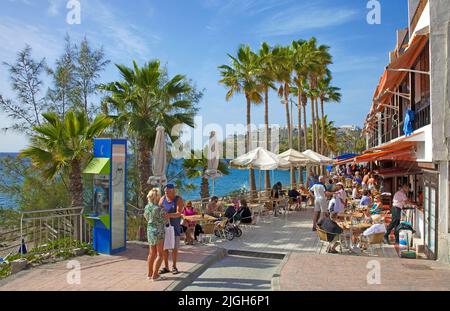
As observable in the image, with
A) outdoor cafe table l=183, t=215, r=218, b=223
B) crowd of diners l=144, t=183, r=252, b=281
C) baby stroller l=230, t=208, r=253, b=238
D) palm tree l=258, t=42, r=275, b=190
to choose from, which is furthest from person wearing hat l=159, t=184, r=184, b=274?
palm tree l=258, t=42, r=275, b=190

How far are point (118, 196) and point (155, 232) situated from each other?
9.60 feet

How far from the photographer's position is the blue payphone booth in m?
9.20

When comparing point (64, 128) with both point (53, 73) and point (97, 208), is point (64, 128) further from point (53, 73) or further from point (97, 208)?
point (53, 73)

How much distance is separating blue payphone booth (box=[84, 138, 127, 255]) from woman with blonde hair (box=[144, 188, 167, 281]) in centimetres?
247

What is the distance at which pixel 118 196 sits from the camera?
9.55m

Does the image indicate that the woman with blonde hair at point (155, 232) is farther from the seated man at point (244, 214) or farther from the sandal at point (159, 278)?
the seated man at point (244, 214)

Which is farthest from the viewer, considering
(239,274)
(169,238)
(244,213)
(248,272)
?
(244,213)

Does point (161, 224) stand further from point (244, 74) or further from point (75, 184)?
point (244, 74)

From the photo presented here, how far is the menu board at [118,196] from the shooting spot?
934cm

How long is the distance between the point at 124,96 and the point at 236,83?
1270cm

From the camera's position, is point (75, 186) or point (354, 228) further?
point (75, 186)

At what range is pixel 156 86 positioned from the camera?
13.9m

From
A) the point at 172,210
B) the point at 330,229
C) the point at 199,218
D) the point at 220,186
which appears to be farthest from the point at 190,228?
the point at 220,186

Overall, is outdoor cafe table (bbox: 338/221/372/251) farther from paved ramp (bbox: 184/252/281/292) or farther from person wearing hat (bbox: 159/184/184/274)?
person wearing hat (bbox: 159/184/184/274)
